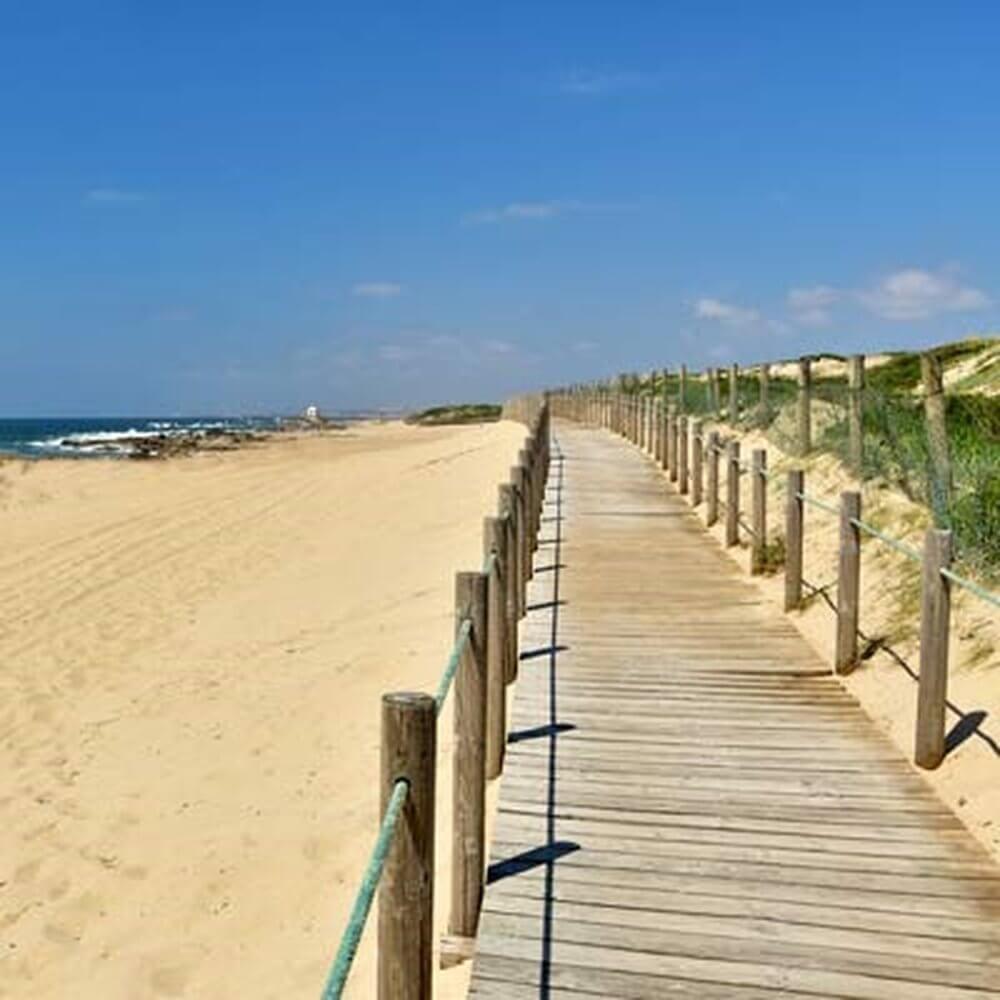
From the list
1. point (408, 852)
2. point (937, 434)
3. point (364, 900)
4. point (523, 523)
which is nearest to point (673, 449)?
point (523, 523)

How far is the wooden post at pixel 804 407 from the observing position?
49.5 feet

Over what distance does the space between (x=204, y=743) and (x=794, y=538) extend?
4.78m

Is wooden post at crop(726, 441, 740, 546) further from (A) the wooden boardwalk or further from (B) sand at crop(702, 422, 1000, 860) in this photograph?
(A) the wooden boardwalk

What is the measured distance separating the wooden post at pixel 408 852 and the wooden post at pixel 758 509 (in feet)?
26.8

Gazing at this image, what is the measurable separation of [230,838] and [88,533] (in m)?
16.0

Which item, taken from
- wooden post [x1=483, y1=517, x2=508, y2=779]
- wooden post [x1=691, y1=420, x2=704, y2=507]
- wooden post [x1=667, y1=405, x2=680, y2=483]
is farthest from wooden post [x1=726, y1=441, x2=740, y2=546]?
wooden post [x1=667, y1=405, x2=680, y2=483]

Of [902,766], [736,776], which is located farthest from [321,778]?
[902,766]

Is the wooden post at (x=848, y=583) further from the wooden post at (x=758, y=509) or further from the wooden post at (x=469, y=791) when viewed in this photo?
the wooden post at (x=469, y=791)

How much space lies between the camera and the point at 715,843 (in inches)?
194

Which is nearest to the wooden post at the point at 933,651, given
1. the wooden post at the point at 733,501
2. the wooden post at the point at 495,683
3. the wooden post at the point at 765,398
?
the wooden post at the point at 495,683

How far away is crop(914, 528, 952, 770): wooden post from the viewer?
568cm

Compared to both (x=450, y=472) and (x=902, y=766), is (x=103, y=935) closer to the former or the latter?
(x=902, y=766)

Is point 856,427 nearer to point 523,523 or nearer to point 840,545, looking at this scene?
point 523,523

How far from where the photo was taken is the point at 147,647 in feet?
39.1
